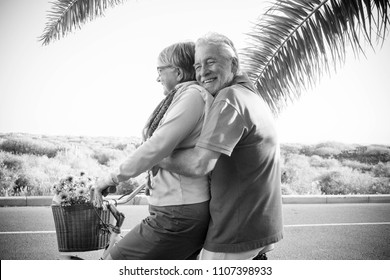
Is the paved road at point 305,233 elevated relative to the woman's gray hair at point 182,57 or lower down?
lower down

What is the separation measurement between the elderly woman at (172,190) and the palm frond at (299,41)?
1.63m

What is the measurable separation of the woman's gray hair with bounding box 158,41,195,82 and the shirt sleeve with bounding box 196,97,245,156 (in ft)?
1.27

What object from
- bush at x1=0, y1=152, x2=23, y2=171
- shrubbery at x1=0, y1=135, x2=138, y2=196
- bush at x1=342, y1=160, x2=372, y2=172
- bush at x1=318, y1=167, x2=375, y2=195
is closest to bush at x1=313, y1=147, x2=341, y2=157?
bush at x1=342, y1=160, x2=372, y2=172

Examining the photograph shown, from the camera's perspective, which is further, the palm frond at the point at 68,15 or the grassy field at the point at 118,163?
the grassy field at the point at 118,163

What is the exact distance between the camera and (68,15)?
12.8 ft

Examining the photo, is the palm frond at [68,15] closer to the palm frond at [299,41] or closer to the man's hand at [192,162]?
the palm frond at [299,41]

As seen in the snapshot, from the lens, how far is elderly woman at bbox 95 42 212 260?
1731 mm

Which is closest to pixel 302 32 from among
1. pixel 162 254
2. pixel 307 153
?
pixel 162 254

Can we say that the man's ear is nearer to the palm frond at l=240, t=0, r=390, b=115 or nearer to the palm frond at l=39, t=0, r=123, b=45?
the palm frond at l=240, t=0, r=390, b=115

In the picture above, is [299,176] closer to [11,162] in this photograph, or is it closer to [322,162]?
[322,162]

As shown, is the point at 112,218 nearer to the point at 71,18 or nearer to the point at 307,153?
the point at 71,18

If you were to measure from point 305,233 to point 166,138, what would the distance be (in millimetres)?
4573

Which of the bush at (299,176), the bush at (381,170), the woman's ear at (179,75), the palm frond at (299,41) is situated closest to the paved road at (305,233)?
the bush at (381,170)

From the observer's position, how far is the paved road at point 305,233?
4832 millimetres
